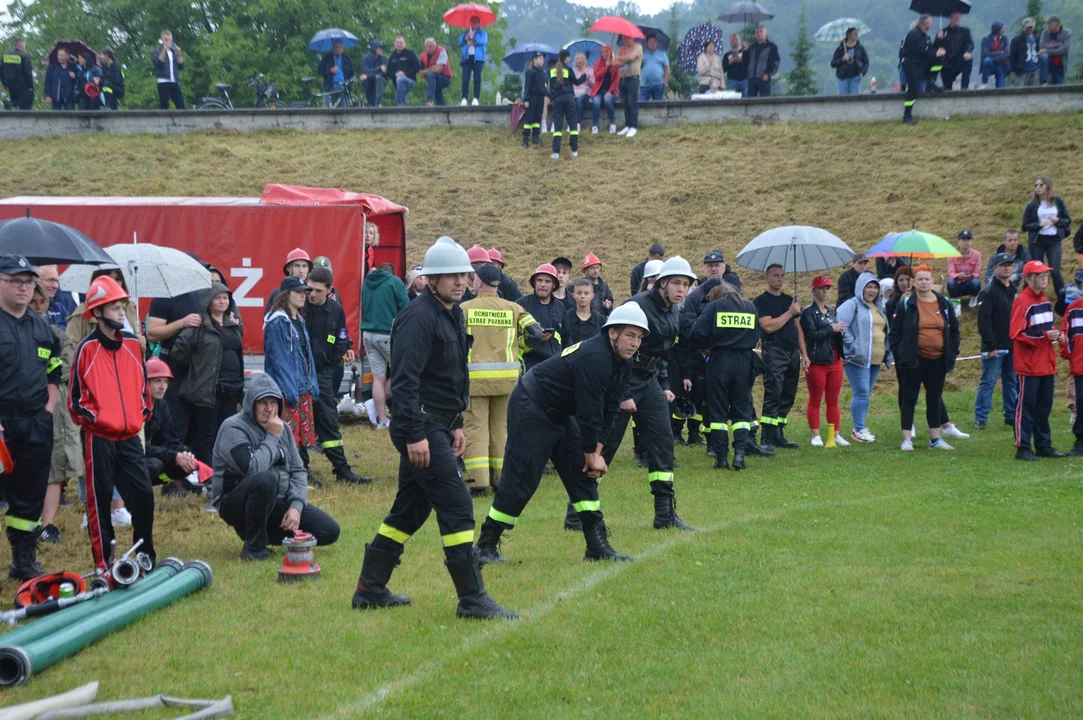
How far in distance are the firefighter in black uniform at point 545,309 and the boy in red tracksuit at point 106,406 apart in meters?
5.21

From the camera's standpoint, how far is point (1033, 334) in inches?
515

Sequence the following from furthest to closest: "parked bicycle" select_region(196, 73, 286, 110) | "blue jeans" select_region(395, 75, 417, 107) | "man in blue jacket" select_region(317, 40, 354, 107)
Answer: "man in blue jacket" select_region(317, 40, 354, 107)
"parked bicycle" select_region(196, 73, 286, 110)
"blue jeans" select_region(395, 75, 417, 107)

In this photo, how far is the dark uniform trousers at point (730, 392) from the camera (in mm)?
12898

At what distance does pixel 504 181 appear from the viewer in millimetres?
26609

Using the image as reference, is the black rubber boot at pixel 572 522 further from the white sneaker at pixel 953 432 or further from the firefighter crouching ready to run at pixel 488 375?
the white sneaker at pixel 953 432

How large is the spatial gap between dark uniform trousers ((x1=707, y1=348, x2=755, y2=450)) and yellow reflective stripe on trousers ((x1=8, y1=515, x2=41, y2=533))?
24.2ft

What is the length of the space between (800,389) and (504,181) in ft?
34.1

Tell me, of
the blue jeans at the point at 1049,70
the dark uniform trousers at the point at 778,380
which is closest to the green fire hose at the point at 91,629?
the dark uniform trousers at the point at 778,380

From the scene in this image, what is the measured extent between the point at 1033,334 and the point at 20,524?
34.5 feet

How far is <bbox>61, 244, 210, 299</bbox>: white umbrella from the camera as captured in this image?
11.5 meters

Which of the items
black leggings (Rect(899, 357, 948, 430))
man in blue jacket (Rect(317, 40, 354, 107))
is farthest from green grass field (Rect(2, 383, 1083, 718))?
man in blue jacket (Rect(317, 40, 354, 107))

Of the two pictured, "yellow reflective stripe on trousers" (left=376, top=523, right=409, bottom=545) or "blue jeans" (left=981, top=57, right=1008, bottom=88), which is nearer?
"yellow reflective stripe on trousers" (left=376, top=523, right=409, bottom=545)

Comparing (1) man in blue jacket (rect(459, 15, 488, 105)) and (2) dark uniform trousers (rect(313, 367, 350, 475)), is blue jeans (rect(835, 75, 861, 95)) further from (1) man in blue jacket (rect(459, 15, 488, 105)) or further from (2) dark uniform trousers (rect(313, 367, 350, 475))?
(2) dark uniform trousers (rect(313, 367, 350, 475))

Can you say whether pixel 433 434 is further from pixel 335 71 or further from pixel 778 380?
pixel 335 71
